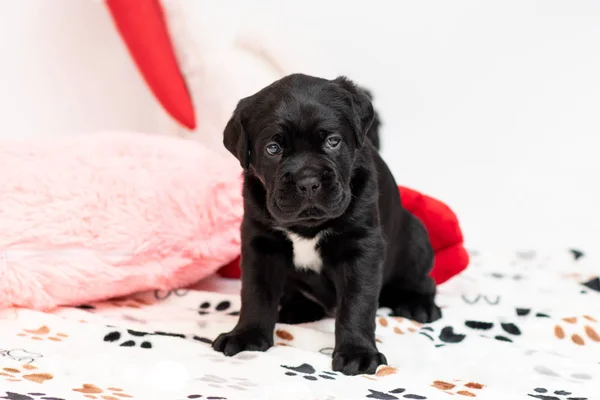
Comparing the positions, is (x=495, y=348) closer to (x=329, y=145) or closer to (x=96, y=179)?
(x=329, y=145)

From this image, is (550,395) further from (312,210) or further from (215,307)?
(215,307)

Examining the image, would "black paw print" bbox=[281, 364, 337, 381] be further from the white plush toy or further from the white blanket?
the white plush toy

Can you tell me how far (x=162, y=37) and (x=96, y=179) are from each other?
914 millimetres

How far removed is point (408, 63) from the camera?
3768 mm

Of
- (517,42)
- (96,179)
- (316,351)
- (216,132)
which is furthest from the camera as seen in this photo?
(517,42)

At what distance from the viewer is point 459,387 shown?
178 cm

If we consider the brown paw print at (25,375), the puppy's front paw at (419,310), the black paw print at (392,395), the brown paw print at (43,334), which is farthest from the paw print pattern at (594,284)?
the brown paw print at (25,375)

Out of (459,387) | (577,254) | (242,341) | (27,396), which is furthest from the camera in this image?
(577,254)

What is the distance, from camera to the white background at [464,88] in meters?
3.59

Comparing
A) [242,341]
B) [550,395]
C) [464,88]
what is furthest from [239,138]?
[464,88]

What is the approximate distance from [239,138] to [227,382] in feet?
2.03

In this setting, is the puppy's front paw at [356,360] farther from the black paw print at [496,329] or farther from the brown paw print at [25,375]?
the brown paw print at [25,375]

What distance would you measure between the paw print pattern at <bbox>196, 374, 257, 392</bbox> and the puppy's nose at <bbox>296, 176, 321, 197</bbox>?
0.46 metres

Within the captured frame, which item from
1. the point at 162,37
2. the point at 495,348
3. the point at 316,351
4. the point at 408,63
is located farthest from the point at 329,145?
the point at 408,63
